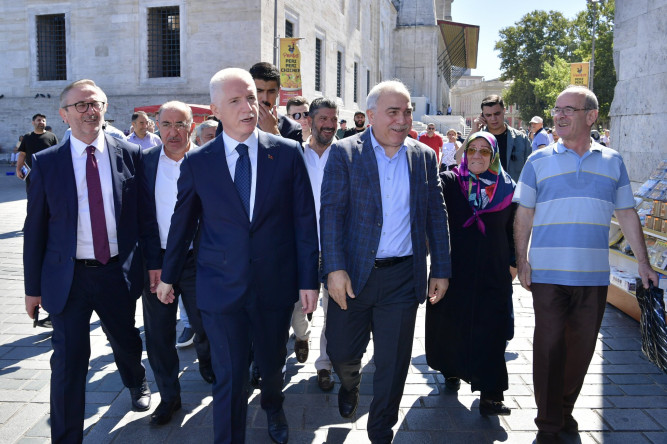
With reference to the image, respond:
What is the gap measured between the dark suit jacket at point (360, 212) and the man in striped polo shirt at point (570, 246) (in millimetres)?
653

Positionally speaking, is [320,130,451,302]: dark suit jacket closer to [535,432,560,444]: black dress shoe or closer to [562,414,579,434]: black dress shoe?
[535,432,560,444]: black dress shoe

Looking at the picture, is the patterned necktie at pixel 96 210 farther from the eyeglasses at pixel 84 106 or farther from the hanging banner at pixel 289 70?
the hanging banner at pixel 289 70

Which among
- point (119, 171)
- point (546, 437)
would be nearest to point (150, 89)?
point (119, 171)

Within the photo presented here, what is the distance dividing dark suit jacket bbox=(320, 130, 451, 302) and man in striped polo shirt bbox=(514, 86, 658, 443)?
65 cm

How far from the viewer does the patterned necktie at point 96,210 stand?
3391 mm

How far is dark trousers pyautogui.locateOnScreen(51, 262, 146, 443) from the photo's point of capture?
10.6 ft

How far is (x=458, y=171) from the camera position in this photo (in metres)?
4.03

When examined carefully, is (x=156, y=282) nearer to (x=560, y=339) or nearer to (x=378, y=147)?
(x=378, y=147)

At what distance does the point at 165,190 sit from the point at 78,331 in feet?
3.73

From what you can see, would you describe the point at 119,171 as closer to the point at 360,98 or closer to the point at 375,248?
the point at 375,248

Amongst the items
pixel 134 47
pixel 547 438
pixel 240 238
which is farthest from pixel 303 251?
pixel 134 47

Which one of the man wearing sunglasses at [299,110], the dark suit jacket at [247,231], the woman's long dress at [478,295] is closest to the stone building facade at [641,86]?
the woman's long dress at [478,295]

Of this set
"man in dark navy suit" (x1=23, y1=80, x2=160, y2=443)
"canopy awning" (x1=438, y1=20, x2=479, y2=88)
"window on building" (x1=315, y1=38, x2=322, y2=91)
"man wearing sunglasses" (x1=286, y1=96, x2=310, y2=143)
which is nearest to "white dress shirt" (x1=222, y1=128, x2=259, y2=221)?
"man in dark navy suit" (x1=23, y1=80, x2=160, y2=443)

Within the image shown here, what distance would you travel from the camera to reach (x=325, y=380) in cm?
425
